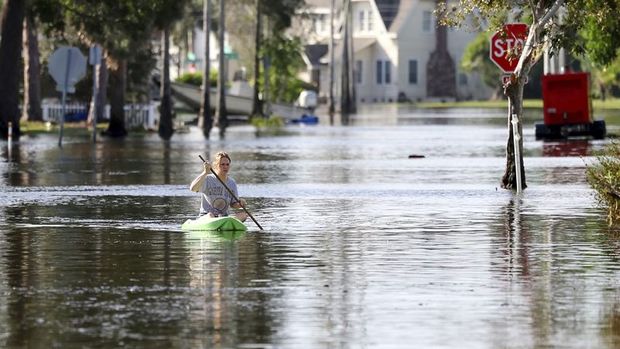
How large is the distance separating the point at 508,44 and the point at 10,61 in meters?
29.5

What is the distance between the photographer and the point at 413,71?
493ft

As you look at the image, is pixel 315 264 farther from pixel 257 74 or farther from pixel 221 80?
pixel 257 74

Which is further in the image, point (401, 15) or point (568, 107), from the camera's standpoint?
point (401, 15)

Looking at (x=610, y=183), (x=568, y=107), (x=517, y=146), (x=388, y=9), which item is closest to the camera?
(x=610, y=183)

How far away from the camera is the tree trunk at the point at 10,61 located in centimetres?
5744

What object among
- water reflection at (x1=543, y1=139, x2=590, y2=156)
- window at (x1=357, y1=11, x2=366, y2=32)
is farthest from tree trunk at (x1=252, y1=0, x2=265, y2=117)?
window at (x1=357, y1=11, x2=366, y2=32)

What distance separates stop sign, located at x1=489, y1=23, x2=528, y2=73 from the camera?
31266 millimetres

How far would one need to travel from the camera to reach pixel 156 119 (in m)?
79.8

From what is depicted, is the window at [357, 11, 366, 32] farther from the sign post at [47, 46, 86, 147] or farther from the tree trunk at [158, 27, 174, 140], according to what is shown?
the sign post at [47, 46, 86, 147]

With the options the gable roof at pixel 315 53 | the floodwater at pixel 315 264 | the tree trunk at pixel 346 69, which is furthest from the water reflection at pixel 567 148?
the gable roof at pixel 315 53

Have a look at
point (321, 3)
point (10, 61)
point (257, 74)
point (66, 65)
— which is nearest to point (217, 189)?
point (66, 65)

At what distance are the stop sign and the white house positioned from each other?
116m

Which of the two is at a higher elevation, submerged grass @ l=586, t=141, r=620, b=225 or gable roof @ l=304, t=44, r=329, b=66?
gable roof @ l=304, t=44, r=329, b=66

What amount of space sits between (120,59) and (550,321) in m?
50.6
